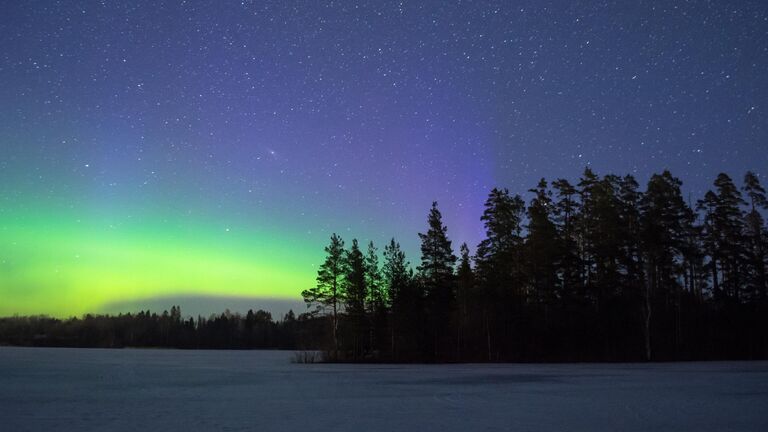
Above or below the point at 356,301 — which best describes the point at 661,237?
above

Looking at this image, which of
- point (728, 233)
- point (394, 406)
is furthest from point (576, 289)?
point (394, 406)

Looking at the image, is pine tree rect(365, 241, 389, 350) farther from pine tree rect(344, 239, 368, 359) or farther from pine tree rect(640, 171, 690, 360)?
pine tree rect(640, 171, 690, 360)

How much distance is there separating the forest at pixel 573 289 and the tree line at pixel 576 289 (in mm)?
126

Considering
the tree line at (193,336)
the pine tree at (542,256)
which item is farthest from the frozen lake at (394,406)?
the tree line at (193,336)

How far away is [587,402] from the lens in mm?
19859

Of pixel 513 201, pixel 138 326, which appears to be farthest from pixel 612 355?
pixel 138 326

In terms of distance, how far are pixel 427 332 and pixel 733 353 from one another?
28994 mm

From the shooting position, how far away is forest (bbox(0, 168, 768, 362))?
57.3 metres

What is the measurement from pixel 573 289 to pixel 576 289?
1.03 feet

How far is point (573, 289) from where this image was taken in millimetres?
58062

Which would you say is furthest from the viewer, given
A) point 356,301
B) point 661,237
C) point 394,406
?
point 356,301

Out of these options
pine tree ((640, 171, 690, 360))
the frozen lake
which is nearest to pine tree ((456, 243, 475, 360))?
pine tree ((640, 171, 690, 360))

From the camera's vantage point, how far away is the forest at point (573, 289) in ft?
188

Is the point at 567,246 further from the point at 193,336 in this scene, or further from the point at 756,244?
the point at 193,336
